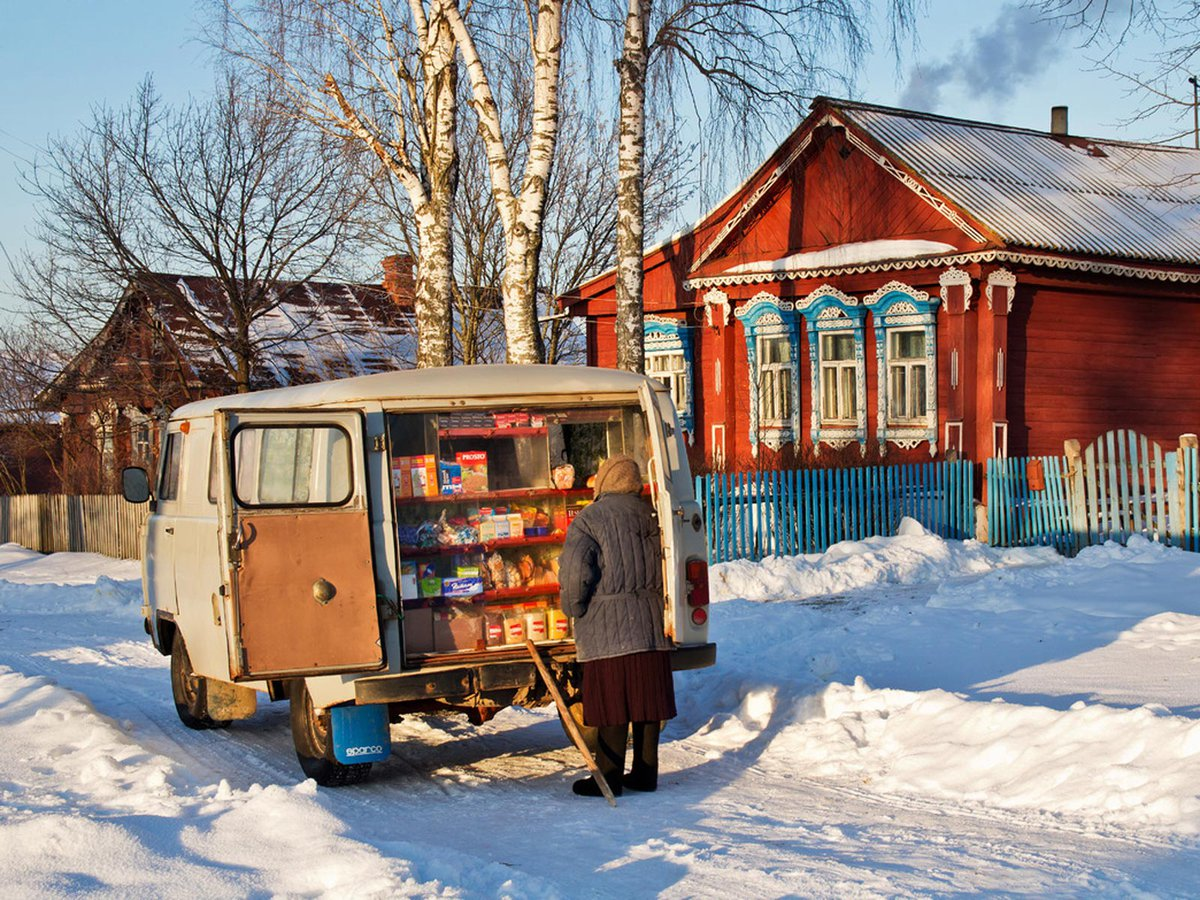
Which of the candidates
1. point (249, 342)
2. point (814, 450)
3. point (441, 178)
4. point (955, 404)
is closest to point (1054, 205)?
point (955, 404)

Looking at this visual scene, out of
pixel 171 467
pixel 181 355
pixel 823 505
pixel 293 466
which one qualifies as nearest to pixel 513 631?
pixel 293 466

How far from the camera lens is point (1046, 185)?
75.2 ft

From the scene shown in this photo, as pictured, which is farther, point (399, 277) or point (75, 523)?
point (399, 277)

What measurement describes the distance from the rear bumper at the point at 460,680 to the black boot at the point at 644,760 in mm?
416

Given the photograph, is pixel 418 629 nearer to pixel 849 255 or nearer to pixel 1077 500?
pixel 1077 500

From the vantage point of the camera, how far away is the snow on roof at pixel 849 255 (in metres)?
20.6

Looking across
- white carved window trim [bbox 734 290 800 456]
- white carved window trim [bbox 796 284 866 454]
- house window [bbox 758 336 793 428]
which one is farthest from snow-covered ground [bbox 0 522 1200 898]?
house window [bbox 758 336 793 428]

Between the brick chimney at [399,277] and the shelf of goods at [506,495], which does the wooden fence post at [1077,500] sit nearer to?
the shelf of goods at [506,495]

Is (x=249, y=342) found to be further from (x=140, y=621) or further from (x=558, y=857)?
(x=558, y=857)

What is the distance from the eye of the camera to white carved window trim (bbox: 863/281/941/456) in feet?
69.6

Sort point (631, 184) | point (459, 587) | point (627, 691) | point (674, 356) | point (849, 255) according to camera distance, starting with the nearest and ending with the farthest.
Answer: point (627, 691)
point (459, 587)
point (631, 184)
point (849, 255)
point (674, 356)

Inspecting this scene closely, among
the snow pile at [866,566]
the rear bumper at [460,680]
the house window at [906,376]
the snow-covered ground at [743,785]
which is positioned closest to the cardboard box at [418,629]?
the rear bumper at [460,680]

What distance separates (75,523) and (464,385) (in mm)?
23397

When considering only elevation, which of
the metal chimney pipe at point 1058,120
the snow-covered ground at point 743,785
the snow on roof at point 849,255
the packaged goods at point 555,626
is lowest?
the snow-covered ground at point 743,785
